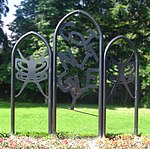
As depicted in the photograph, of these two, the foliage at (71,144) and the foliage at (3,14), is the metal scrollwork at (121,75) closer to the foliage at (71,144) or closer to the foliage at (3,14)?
the foliage at (71,144)

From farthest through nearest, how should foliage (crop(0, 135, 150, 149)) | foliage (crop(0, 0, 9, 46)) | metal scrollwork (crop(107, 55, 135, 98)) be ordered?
foliage (crop(0, 0, 9, 46)) < metal scrollwork (crop(107, 55, 135, 98)) < foliage (crop(0, 135, 150, 149))

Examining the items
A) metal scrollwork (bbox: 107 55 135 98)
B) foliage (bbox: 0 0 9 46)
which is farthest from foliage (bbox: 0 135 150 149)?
foliage (bbox: 0 0 9 46)

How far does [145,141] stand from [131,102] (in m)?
15.2

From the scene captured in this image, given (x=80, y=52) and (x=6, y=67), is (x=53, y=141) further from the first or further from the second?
(x=6, y=67)

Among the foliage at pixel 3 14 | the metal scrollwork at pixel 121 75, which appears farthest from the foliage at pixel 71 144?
the foliage at pixel 3 14

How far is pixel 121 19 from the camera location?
60.2ft

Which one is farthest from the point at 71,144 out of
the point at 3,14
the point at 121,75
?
the point at 3,14

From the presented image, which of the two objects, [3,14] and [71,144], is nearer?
[71,144]

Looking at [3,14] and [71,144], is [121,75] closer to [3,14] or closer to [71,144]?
[71,144]

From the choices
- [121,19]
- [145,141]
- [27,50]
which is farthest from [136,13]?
[145,141]

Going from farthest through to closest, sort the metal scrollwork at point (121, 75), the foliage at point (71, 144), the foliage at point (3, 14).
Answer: the foliage at point (3, 14), the metal scrollwork at point (121, 75), the foliage at point (71, 144)

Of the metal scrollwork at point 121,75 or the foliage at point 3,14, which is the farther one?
the foliage at point 3,14

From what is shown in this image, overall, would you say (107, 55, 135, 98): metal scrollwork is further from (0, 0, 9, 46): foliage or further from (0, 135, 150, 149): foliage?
(0, 0, 9, 46): foliage

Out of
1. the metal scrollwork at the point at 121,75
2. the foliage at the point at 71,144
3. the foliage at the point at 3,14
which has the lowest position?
the foliage at the point at 71,144
